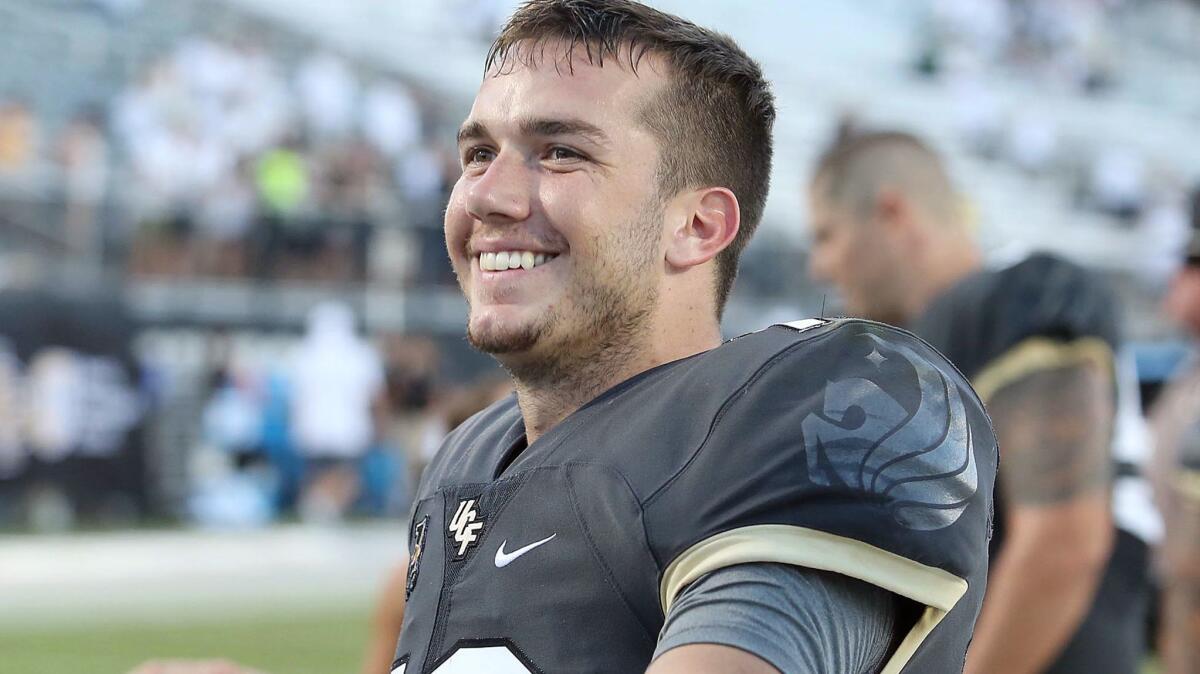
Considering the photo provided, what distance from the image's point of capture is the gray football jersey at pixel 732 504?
1395 millimetres

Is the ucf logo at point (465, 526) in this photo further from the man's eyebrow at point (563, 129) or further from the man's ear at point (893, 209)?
the man's ear at point (893, 209)

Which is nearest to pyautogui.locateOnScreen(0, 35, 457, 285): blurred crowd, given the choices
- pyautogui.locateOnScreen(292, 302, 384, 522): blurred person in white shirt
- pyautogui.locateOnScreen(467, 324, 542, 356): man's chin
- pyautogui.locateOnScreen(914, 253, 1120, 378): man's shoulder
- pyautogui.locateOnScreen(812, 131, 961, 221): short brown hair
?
pyautogui.locateOnScreen(292, 302, 384, 522): blurred person in white shirt

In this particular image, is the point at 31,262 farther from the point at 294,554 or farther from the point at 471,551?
the point at 471,551

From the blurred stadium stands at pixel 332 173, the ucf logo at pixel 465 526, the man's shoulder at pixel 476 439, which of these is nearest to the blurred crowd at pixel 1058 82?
the blurred stadium stands at pixel 332 173

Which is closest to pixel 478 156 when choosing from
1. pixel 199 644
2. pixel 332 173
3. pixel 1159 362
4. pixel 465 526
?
pixel 465 526

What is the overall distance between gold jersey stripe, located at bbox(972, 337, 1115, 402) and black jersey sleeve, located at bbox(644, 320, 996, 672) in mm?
Result: 1534

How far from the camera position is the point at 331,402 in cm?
1306

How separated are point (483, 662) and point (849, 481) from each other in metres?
0.42

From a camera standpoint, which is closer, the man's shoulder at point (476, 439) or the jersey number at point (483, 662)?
the jersey number at point (483, 662)

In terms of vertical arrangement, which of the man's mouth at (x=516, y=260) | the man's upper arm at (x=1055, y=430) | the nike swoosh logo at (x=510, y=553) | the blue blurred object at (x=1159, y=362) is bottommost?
the blue blurred object at (x=1159, y=362)

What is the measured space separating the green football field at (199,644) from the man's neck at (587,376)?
5.86 m

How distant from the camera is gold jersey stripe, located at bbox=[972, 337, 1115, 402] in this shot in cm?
301

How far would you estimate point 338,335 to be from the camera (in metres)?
13.1

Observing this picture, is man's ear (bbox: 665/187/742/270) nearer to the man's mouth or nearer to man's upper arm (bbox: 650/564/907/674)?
the man's mouth
